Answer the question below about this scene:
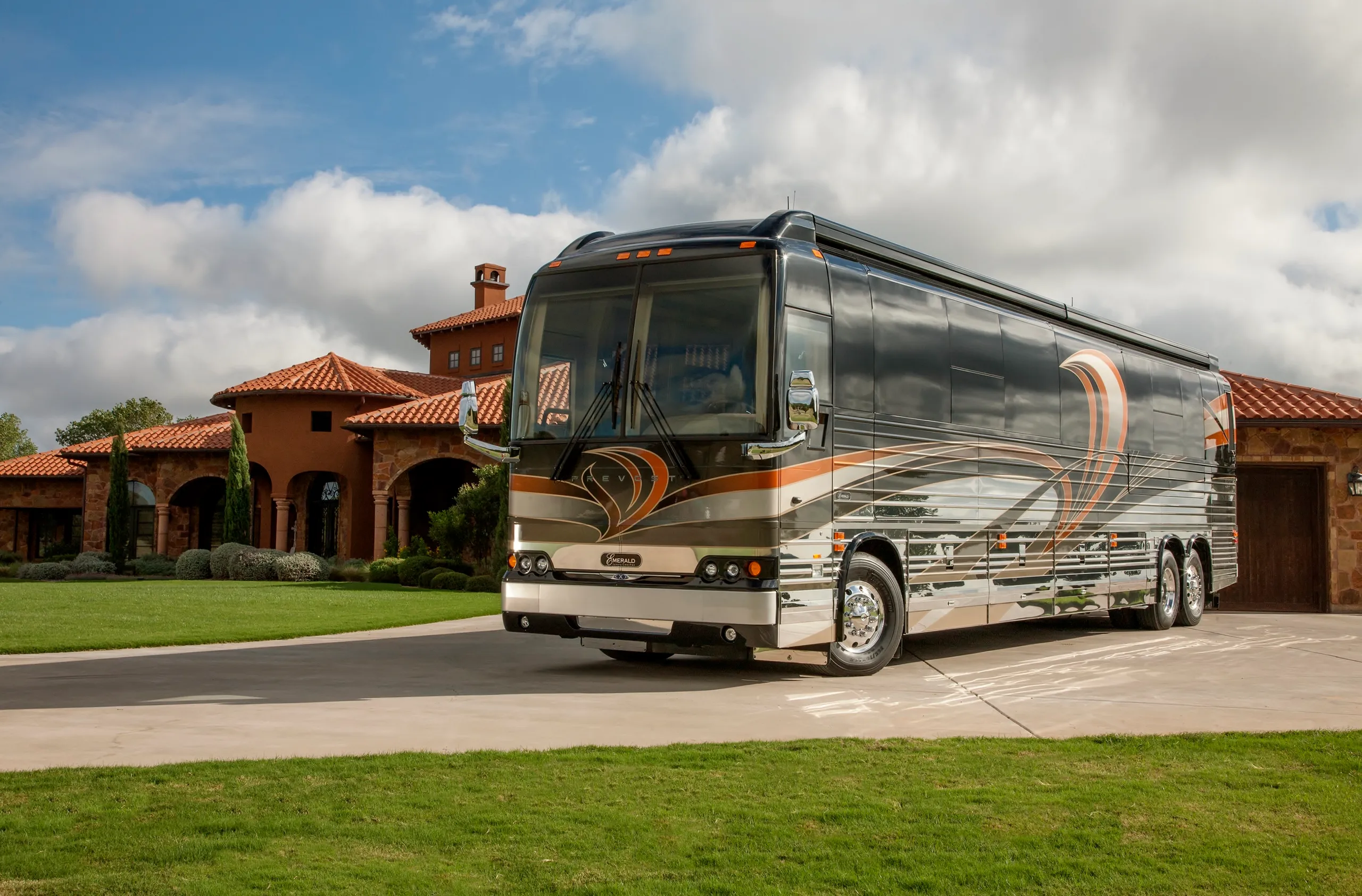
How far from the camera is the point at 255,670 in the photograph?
10.7 meters

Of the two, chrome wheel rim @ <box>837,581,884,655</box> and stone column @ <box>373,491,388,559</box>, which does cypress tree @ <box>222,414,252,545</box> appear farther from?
chrome wheel rim @ <box>837,581,884,655</box>

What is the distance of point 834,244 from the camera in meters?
10.6

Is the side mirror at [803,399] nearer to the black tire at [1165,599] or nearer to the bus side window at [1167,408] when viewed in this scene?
the bus side window at [1167,408]

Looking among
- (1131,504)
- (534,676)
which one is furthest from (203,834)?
(1131,504)

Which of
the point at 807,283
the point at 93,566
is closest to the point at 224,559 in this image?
the point at 93,566

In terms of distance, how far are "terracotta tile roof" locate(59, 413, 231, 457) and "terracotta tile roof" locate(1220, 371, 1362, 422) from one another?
2785 centimetres

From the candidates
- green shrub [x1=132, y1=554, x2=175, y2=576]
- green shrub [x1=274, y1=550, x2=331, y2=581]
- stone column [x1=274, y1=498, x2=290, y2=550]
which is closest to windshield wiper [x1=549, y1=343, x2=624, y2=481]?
green shrub [x1=274, y1=550, x2=331, y2=581]

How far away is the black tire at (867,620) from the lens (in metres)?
10.5

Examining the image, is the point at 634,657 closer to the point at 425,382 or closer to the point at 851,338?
the point at 851,338

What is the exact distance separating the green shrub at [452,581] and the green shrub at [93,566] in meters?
14.3

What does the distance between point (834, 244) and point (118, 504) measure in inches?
1304

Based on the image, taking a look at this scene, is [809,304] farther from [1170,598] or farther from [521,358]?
[1170,598]

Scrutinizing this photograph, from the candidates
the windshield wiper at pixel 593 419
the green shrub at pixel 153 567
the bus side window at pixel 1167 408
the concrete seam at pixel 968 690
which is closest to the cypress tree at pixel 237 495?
the green shrub at pixel 153 567

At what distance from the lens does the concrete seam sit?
319 inches
